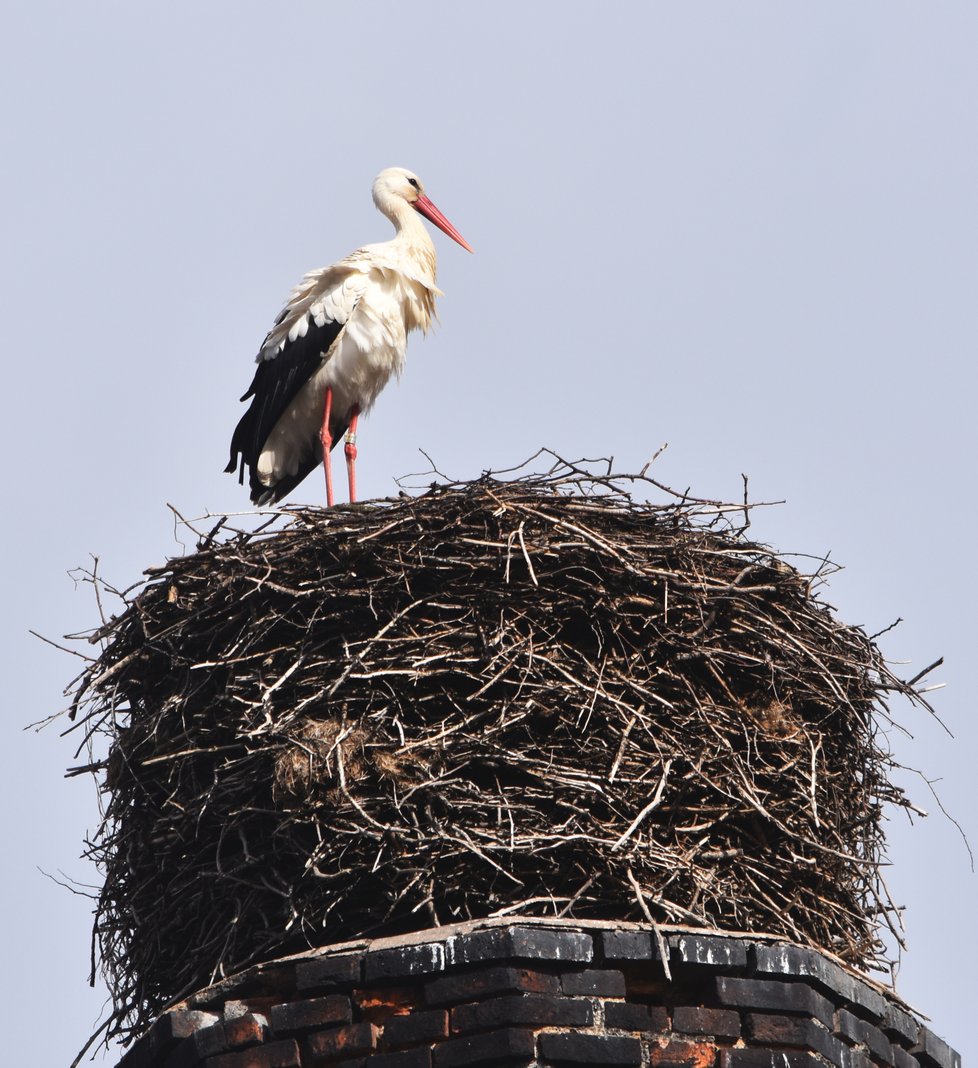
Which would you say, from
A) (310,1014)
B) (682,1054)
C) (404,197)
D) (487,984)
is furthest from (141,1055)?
(404,197)

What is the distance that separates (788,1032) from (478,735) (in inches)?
53.2

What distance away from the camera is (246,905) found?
6.40m

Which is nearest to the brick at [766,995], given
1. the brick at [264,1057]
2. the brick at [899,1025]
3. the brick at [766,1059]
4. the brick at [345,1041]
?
the brick at [766,1059]

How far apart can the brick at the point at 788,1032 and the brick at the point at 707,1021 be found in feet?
0.18

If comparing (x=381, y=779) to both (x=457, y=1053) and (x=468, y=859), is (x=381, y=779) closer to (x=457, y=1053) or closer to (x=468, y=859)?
(x=468, y=859)

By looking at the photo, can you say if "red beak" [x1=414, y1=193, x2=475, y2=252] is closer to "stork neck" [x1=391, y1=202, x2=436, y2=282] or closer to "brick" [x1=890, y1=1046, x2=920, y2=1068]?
"stork neck" [x1=391, y1=202, x2=436, y2=282]

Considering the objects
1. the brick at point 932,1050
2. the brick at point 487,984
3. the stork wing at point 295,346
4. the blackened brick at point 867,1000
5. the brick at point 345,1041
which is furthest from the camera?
the stork wing at point 295,346

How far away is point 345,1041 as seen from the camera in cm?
581

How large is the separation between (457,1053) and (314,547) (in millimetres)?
2056

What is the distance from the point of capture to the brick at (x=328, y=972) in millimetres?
5891

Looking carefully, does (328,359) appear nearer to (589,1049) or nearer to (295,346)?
(295,346)

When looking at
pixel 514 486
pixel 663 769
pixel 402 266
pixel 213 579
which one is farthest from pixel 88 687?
pixel 402 266

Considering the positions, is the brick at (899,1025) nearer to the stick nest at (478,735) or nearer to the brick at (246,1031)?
the stick nest at (478,735)

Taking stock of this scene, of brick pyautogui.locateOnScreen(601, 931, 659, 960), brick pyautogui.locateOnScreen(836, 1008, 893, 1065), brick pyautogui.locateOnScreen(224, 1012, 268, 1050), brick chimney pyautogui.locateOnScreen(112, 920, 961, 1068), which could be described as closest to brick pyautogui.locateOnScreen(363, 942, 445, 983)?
brick chimney pyautogui.locateOnScreen(112, 920, 961, 1068)
